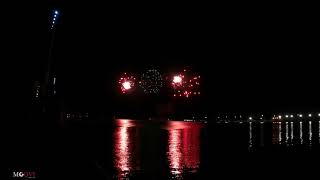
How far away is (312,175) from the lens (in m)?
14.4

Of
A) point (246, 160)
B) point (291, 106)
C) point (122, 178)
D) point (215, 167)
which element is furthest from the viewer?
point (291, 106)

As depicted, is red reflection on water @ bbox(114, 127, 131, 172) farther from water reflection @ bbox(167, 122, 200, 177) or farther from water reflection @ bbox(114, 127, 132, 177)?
water reflection @ bbox(167, 122, 200, 177)

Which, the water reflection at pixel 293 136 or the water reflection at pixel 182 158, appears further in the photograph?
the water reflection at pixel 293 136

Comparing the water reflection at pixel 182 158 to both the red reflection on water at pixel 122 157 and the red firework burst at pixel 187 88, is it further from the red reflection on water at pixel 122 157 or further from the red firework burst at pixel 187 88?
the red firework burst at pixel 187 88

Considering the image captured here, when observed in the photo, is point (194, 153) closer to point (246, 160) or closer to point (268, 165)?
point (246, 160)

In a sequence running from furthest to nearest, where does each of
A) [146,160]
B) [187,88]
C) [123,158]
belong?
1. [187,88]
2. [123,158]
3. [146,160]

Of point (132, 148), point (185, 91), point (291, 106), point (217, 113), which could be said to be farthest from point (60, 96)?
point (291, 106)

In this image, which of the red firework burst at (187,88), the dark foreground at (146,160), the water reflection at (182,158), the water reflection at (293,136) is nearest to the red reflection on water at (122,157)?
the dark foreground at (146,160)

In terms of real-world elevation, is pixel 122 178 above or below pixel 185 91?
below

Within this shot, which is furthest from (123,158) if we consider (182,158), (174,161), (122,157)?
(182,158)

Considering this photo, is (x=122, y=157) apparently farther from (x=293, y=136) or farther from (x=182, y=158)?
(x=293, y=136)

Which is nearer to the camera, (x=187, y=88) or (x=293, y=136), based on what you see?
(x=293, y=136)

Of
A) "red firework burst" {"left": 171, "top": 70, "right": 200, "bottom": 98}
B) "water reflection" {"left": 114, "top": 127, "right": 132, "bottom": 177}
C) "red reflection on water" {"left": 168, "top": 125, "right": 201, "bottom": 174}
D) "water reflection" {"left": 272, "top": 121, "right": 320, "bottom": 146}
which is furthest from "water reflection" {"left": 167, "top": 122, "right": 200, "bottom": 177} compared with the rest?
"red firework burst" {"left": 171, "top": 70, "right": 200, "bottom": 98}

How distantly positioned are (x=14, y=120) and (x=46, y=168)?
8186mm
